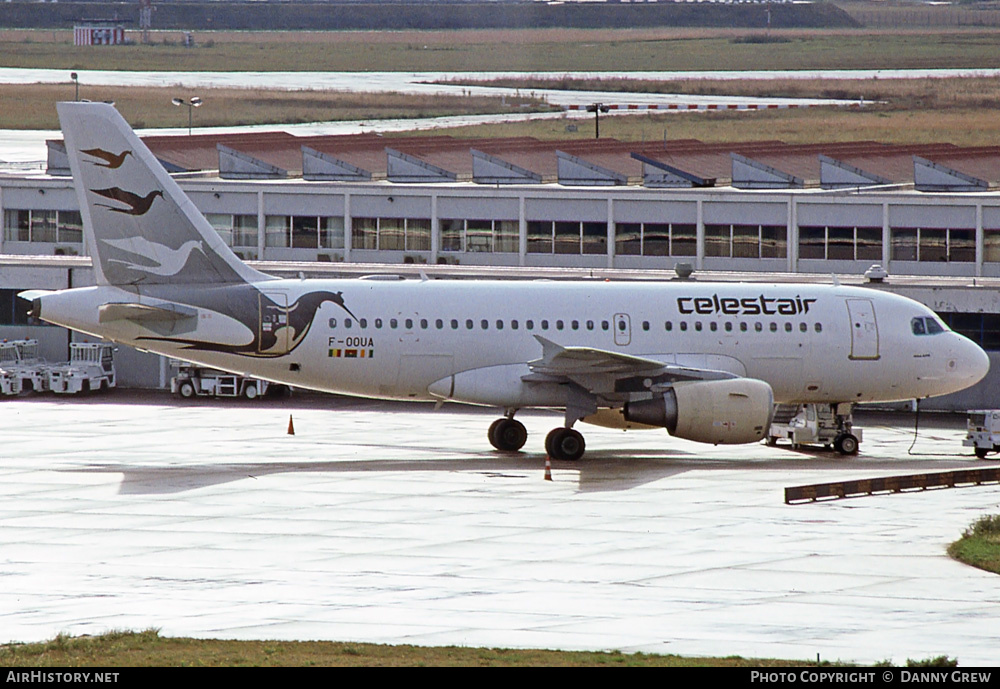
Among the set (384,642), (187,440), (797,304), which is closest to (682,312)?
(797,304)

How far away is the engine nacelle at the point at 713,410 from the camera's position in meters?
34.4

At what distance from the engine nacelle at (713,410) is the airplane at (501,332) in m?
0.04

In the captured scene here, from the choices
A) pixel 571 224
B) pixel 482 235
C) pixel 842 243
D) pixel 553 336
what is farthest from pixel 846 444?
pixel 482 235

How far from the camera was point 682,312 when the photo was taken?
3728cm

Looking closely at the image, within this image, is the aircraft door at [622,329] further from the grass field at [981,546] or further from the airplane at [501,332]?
the grass field at [981,546]

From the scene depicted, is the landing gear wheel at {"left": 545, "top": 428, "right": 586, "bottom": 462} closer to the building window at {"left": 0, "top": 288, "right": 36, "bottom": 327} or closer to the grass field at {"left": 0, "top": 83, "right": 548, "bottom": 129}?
the building window at {"left": 0, "top": 288, "right": 36, "bottom": 327}

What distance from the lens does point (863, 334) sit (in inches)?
1479

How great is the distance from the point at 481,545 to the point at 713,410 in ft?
34.9

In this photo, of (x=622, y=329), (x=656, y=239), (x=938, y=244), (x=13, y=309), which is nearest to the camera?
(x=622, y=329)

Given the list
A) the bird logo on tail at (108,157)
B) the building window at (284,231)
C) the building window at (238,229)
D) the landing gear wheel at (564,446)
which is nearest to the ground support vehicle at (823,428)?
the landing gear wheel at (564,446)

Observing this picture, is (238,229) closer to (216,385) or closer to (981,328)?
(216,385)

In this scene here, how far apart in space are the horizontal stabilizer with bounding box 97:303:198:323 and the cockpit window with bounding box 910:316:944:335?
59.8 feet

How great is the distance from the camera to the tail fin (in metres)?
34.6

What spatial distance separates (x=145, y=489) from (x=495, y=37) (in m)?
100
